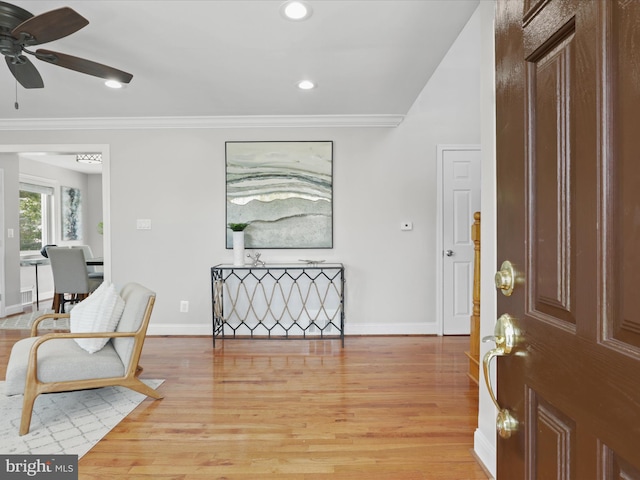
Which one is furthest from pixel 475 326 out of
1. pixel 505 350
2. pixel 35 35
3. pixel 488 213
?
pixel 35 35

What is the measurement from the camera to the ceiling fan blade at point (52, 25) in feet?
5.82

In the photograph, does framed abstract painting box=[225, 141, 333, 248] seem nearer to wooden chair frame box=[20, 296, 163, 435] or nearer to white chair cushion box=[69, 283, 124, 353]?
white chair cushion box=[69, 283, 124, 353]

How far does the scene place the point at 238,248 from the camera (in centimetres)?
394

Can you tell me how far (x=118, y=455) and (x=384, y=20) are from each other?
2769 mm

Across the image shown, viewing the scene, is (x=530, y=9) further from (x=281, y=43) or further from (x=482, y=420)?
(x=281, y=43)

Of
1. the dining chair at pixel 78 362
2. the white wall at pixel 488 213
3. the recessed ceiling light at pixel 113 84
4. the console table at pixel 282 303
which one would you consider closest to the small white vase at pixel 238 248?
the console table at pixel 282 303

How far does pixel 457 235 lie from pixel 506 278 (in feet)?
11.9

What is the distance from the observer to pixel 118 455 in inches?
75.9

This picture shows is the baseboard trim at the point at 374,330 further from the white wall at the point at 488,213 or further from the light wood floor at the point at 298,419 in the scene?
the white wall at the point at 488,213

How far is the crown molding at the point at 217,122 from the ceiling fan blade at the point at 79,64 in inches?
66.9

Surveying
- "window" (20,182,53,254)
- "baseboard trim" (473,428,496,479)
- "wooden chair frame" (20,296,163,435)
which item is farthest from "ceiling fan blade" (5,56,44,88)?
"window" (20,182,53,254)

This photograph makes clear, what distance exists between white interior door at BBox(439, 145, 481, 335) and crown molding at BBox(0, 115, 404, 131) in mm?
821

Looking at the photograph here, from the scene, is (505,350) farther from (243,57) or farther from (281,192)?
(281,192)

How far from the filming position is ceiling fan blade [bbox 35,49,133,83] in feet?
7.09
